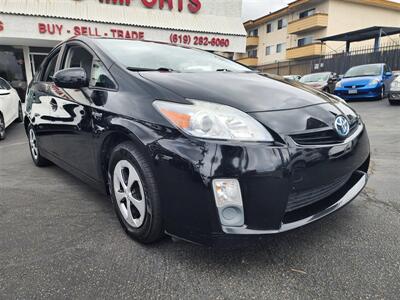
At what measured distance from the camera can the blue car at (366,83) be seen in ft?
35.9

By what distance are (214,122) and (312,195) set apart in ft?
2.32

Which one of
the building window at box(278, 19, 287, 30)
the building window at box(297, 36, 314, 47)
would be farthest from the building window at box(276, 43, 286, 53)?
the building window at box(297, 36, 314, 47)

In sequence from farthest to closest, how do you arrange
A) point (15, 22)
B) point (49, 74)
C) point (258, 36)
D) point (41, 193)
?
point (258, 36) < point (15, 22) < point (49, 74) < point (41, 193)

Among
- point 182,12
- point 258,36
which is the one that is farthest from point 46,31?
point 258,36

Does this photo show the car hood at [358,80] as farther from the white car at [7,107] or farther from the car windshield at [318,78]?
the white car at [7,107]

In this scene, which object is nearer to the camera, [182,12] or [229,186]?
[229,186]

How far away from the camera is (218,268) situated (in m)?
1.89

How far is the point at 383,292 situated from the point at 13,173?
395 cm

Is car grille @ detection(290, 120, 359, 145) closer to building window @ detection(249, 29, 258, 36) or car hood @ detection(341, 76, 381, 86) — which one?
car hood @ detection(341, 76, 381, 86)

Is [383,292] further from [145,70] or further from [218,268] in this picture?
[145,70]

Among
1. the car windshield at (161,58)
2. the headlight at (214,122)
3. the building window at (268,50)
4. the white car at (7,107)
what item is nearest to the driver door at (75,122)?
the car windshield at (161,58)

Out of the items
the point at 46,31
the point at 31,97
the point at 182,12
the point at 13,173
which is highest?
the point at 182,12

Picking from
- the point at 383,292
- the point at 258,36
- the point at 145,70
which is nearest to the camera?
the point at 383,292

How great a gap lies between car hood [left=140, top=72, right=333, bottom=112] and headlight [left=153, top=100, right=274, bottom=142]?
3.3 inches
